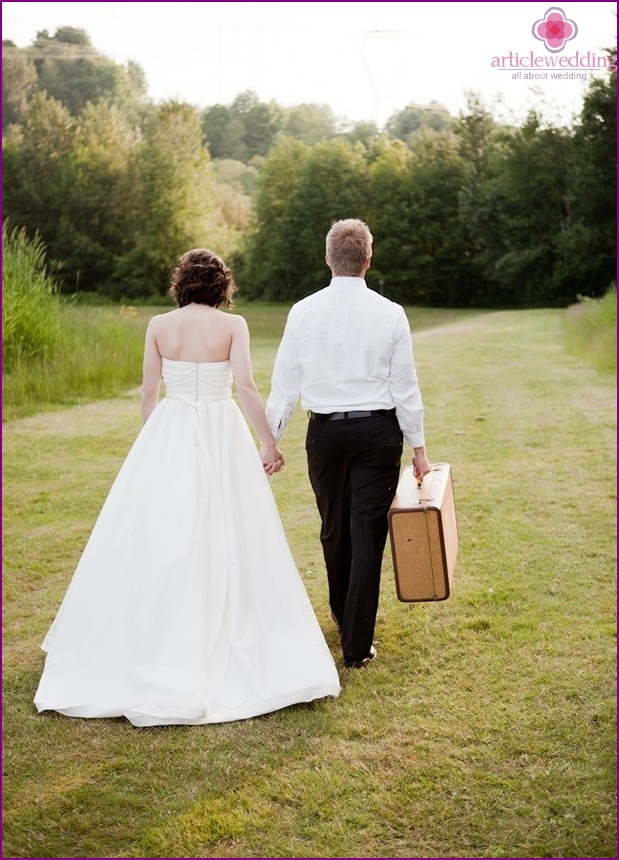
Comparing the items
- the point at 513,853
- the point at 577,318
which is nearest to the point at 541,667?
the point at 513,853

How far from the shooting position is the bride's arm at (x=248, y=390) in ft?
14.0

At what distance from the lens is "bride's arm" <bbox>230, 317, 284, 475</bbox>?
427 centimetres

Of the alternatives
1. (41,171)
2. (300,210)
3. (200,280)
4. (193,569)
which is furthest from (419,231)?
(193,569)

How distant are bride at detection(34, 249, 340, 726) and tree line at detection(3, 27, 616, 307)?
37819mm

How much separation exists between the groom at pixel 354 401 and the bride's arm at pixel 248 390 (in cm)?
10

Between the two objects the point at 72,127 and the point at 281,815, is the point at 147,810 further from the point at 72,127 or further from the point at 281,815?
the point at 72,127

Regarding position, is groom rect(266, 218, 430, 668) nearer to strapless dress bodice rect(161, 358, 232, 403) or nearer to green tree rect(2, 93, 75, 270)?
strapless dress bodice rect(161, 358, 232, 403)

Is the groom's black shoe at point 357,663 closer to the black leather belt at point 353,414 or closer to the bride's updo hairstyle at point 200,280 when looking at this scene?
the black leather belt at point 353,414

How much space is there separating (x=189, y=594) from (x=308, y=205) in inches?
1617

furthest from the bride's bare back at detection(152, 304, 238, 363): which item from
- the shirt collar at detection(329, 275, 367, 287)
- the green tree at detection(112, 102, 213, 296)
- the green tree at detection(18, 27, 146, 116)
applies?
the green tree at detection(18, 27, 146, 116)

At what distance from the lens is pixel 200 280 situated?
4277mm

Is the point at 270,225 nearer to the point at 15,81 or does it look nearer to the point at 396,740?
the point at 15,81

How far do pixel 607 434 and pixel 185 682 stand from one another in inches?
284

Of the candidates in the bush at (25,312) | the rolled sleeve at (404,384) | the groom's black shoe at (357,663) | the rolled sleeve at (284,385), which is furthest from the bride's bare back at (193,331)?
the bush at (25,312)
